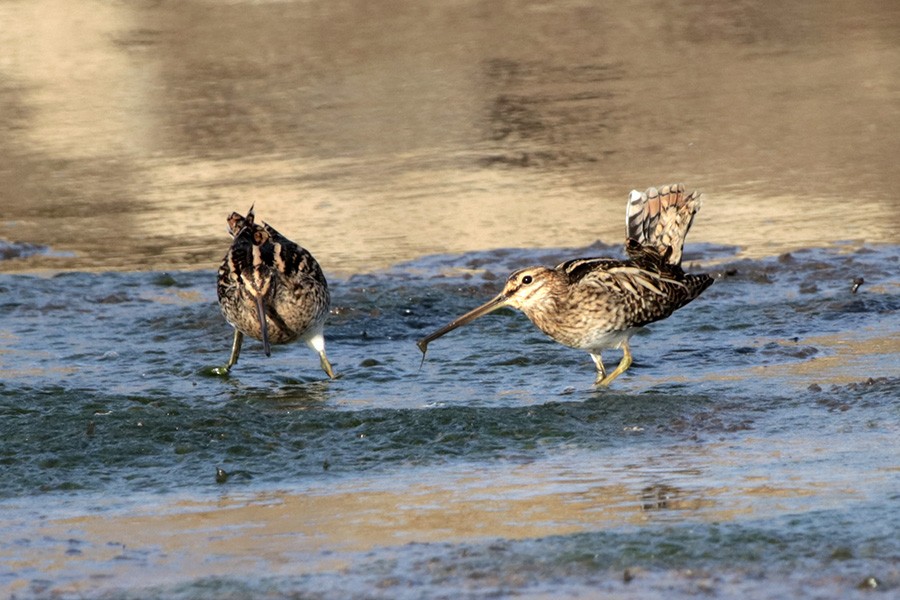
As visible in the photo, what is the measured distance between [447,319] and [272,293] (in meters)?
1.43

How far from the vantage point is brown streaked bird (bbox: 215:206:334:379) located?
8320mm

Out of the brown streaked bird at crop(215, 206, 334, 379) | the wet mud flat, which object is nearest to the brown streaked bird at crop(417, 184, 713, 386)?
the wet mud flat

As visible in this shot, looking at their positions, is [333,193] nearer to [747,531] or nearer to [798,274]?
[798,274]

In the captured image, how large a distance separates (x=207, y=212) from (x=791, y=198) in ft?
14.8

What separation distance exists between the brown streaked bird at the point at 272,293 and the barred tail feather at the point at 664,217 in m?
1.85

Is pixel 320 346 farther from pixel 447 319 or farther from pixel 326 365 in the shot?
pixel 447 319

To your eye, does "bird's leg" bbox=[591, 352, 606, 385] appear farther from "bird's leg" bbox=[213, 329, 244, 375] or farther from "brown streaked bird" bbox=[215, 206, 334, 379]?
"bird's leg" bbox=[213, 329, 244, 375]

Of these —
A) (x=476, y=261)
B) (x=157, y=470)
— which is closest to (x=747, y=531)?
(x=157, y=470)

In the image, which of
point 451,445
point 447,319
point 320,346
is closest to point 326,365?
point 320,346

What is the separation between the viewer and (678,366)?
8234 millimetres

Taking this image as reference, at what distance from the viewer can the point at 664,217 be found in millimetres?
8875

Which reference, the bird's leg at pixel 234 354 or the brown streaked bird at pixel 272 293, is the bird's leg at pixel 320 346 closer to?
the brown streaked bird at pixel 272 293

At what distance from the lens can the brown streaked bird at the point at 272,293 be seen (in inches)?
328

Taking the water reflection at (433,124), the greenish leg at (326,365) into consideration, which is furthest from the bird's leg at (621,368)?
the water reflection at (433,124)
